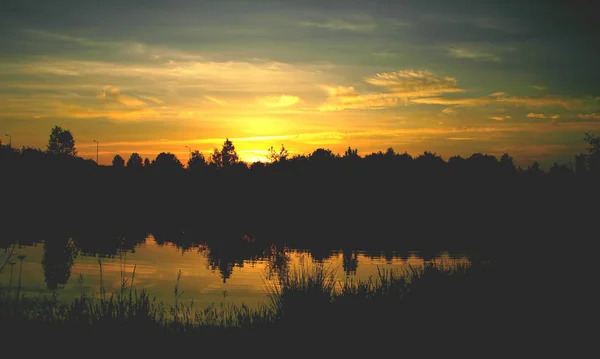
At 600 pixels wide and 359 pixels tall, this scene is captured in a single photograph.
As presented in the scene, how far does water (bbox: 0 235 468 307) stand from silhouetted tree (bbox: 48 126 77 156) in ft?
266

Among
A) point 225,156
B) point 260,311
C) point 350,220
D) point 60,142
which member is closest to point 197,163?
point 225,156

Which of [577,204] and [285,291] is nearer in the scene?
[285,291]

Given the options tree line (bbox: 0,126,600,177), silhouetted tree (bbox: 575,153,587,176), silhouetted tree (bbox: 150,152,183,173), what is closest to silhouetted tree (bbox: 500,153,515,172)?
tree line (bbox: 0,126,600,177)

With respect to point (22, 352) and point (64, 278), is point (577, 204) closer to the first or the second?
point (64, 278)

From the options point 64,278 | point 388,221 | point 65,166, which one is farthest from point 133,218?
point 64,278

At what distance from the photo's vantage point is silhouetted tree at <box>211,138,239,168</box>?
128 meters

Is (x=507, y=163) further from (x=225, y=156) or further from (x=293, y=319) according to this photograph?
(x=293, y=319)

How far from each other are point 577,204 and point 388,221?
26836 mm

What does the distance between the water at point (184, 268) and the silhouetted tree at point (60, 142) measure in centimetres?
8097

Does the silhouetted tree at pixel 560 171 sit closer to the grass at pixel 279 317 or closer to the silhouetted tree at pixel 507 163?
the silhouetted tree at pixel 507 163

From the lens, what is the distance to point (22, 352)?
896 cm

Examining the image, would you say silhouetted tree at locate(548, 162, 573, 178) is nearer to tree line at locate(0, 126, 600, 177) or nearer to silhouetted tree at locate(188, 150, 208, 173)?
tree line at locate(0, 126, 600, 177)

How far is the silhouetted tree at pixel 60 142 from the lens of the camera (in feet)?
392

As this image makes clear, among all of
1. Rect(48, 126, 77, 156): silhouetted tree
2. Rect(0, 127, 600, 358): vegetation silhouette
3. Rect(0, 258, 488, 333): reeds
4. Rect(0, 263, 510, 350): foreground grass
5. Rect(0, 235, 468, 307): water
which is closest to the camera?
Rect(0, 263, 510, 350): foreground grass
